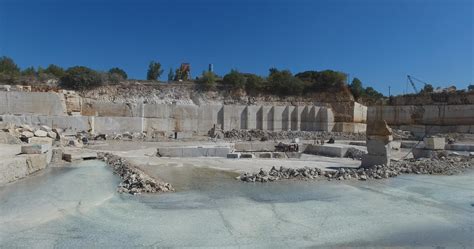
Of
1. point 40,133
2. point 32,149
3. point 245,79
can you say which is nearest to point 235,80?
point 245,79

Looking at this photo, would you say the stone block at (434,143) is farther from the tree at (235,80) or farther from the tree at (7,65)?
the tree at (7,65)

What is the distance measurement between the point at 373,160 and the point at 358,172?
6.27ft

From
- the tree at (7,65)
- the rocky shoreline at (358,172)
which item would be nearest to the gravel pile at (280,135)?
the rocky shoreline at (358,172)

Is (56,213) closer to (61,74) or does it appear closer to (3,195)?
(3,195)

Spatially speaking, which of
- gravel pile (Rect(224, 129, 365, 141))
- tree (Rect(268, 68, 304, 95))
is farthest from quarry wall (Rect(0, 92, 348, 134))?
tree (Rect(268, 68, 304, 95))

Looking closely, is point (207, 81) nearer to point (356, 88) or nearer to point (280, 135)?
point (280, 135)

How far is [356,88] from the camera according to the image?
48750 mm

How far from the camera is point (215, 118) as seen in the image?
34.9 metres

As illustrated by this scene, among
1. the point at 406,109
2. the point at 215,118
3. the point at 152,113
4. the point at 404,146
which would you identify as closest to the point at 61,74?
the point at 152,113

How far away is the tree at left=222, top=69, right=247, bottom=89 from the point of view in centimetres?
4222

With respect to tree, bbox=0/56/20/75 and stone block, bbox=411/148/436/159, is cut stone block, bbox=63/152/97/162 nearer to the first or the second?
stone block, bbox=411/148/436/159

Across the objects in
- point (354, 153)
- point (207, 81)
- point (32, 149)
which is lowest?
point (354, 153)

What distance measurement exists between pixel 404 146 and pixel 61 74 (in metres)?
34.1

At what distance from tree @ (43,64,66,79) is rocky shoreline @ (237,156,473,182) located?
3452cm
